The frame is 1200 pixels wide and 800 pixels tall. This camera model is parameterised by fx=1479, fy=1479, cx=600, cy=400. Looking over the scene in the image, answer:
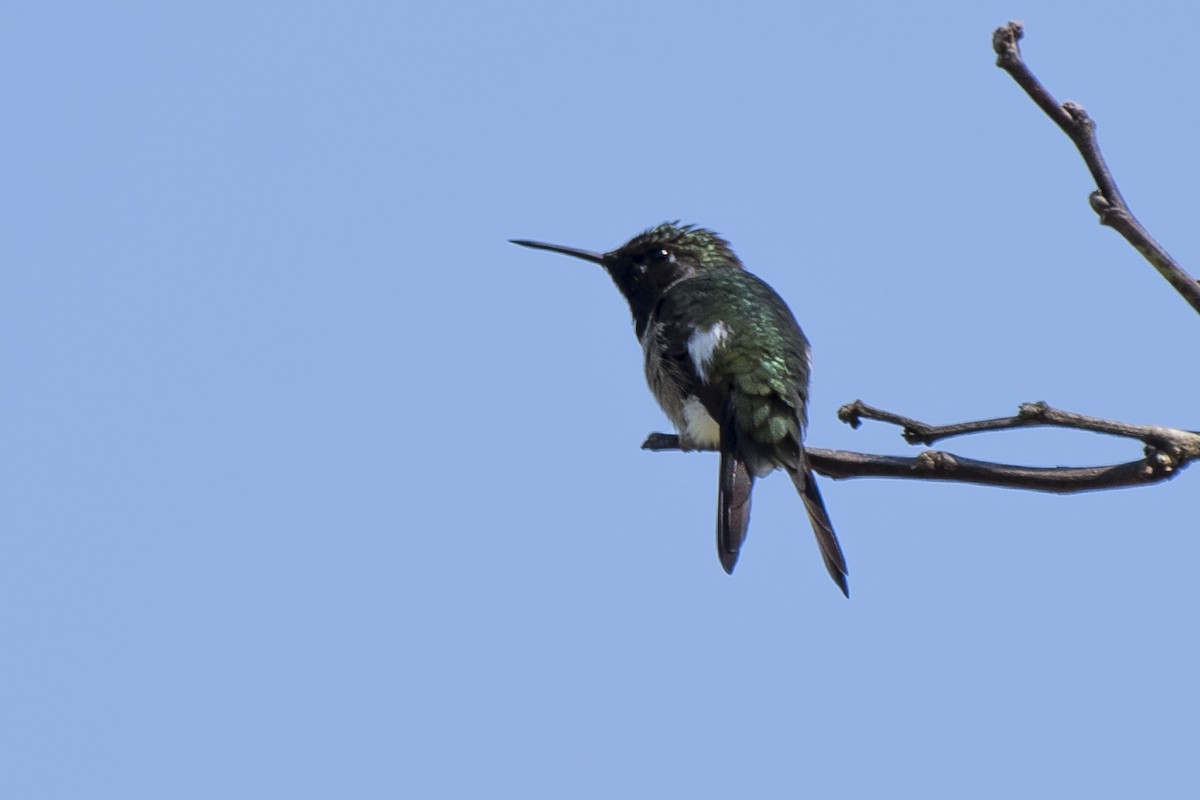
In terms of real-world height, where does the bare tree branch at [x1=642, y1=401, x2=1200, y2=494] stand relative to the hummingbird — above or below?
below

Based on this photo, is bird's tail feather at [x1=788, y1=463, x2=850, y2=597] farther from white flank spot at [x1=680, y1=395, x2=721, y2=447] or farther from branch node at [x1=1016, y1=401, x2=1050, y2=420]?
branch node at [x1=1016, y1=401, x2=1050, y2=420]

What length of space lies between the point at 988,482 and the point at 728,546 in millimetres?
2268

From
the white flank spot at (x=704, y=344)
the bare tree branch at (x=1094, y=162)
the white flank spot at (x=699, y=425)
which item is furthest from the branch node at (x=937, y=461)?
the white flank spot at (x=699, y=425)

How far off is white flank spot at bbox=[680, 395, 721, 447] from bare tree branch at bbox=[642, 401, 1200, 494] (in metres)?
3.29

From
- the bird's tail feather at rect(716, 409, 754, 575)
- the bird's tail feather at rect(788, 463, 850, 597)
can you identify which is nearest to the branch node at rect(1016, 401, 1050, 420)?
the bird's tail feather at rect(788, 463, 850, 597)

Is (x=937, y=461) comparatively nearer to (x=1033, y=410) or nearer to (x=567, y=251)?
(x=1033, y=410)

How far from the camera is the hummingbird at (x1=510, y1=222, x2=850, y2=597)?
566cm

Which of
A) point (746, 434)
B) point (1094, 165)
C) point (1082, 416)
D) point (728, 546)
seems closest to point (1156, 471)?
point (1082, 416)

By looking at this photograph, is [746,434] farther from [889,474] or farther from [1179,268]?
[1179,268]

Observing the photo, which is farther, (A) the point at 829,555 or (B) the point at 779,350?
(B) the point at 779,350

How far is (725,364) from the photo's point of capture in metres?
6.52

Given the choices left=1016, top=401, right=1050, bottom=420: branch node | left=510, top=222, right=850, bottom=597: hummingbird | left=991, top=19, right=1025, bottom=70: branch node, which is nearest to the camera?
left=991, top=19, right=1025, bottom=70: branch node

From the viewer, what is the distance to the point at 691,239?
8.59 m

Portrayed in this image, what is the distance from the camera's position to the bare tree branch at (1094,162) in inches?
103
